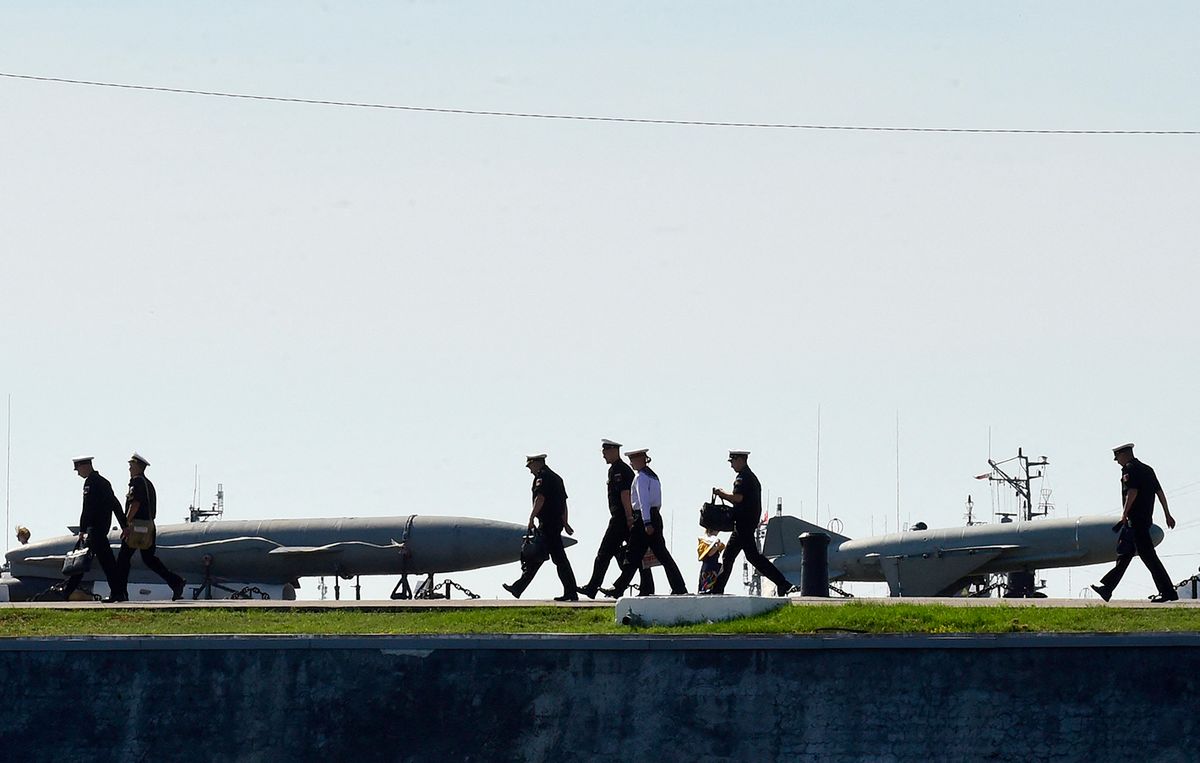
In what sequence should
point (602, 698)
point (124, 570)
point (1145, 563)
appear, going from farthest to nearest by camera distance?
1. point (124, 570)
2. point (1145, 563)
3. point (602, 698)

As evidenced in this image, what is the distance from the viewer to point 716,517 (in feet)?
74.1

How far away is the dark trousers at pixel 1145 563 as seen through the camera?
811 inches

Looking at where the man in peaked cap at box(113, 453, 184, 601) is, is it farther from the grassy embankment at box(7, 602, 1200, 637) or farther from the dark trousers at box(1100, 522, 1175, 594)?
the dark trousers at box(1100, 522, 1175, 594)

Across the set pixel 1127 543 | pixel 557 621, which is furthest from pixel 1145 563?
pixel 557 621

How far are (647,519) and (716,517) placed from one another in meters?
1.12

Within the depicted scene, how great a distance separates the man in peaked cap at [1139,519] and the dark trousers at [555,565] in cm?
647

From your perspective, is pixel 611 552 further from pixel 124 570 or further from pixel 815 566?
pixel 124 570

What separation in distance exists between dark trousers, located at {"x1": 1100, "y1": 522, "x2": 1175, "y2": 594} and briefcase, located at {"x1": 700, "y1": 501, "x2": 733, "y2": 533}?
4.70 m

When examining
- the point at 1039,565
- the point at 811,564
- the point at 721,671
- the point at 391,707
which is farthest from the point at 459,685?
the point at 1039,565

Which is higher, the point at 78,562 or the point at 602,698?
the point at 78,562

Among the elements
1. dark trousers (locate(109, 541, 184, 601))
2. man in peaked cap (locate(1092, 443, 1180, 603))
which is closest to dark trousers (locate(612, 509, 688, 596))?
man in peaked cap (locate(1092, 443, 1180, 603))

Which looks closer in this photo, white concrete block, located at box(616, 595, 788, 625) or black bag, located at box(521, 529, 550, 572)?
Result: white concrete block, located at box(616, 595, 788, 625)

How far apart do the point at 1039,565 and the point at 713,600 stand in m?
26.7

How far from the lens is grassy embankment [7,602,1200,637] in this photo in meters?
17.5
